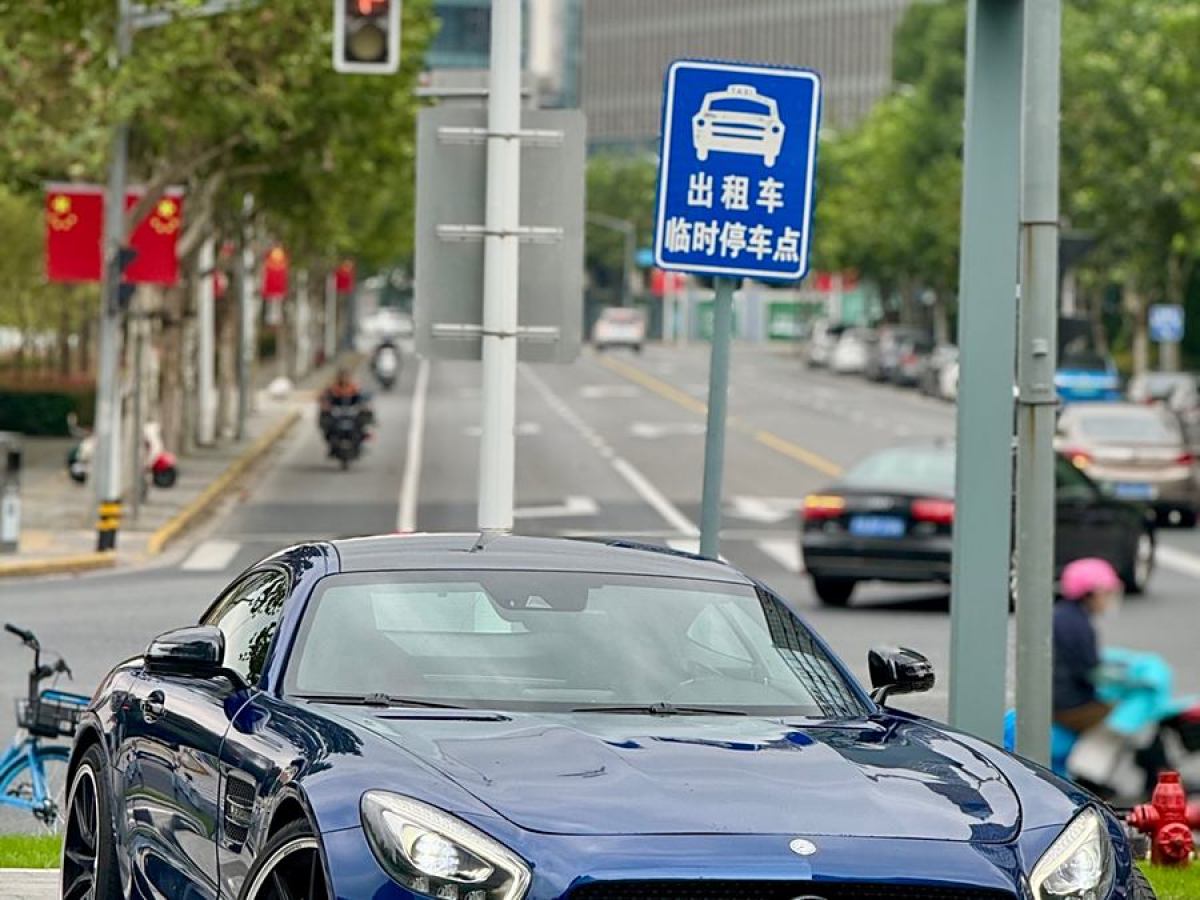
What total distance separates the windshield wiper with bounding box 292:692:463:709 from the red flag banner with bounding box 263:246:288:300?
201 feet

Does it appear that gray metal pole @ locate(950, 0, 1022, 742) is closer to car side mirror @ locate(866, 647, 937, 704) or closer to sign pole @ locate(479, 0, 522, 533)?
car side mirror @ locate(866, 647, 937, 704)

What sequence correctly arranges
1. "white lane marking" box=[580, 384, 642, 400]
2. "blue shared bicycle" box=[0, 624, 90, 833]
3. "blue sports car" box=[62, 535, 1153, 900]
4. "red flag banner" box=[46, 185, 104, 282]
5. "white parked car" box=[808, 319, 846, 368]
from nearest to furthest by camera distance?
Answer: "blue sports car" box=[62, 535, 1153, 900] < "blue shared bicycle" box=[0, 624, 90, 833] < "red flag banner" box=[46, 185, 104, 282] < "white lane marking" box=[580, 384, 642, 400] < "white parked car" box=[808, 319, 846, 368]

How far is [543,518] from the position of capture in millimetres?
35281

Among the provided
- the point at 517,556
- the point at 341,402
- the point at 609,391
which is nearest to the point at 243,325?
the point at 341,402

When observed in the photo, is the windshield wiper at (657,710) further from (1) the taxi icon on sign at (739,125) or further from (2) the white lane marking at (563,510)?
(2) the white lane marking at (563,510)

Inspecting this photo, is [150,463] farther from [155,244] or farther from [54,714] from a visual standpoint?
[54,714]

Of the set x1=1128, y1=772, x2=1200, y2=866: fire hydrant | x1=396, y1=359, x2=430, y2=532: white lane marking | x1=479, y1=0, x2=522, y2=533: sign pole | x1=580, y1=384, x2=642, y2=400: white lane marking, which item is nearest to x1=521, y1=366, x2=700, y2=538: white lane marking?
x1=580, y1=384, x2=642, y2=400: white lane marking

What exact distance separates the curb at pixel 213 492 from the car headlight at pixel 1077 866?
25000mm

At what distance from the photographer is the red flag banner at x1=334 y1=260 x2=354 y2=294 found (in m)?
110

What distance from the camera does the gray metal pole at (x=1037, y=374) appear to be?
33.0 feet

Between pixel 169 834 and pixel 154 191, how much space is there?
28.5 m

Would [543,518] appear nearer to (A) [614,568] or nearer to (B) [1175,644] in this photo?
(B) [1175,644]

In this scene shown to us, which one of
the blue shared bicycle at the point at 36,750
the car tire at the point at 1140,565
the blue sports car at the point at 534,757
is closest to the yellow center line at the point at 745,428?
the car tire at the point at 1140,565

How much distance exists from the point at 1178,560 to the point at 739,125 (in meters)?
22.0
